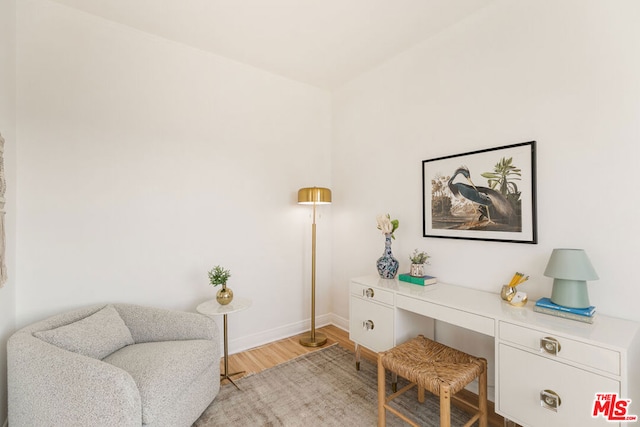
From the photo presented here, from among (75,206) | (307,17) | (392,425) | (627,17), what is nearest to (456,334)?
(392,425)

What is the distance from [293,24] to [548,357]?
2714 millimetres

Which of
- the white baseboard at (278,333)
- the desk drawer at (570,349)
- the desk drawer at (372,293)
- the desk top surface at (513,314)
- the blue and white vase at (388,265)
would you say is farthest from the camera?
the white baseboard at (278,333)

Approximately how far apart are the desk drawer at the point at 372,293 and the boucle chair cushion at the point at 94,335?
170 centimetres

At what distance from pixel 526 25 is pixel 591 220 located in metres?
1.30

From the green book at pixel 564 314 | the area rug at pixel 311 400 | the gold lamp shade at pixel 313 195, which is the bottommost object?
the area rug at pixel 311 400

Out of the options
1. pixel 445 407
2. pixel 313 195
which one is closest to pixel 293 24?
pixel 313 195

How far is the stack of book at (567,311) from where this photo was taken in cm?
146

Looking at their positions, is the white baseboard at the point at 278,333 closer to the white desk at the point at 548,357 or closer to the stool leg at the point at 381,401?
the stool leg at the point at 381,401

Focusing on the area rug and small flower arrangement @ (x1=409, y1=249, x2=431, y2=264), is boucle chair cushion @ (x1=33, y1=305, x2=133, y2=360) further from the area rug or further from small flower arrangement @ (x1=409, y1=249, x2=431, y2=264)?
small flower arrangement @ (x1=409, y1=249, x2=431, y2=264)

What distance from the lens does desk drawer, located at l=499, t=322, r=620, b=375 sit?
3.98ft

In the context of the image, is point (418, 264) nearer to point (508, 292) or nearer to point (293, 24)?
point (508, 292)

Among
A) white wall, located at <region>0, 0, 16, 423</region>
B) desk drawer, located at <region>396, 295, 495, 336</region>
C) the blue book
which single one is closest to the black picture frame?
the blue book

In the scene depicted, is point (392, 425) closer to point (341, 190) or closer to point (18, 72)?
point (341, 190)

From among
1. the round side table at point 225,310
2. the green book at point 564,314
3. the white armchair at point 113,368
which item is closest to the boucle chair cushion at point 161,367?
the white armchair at point 113,368
